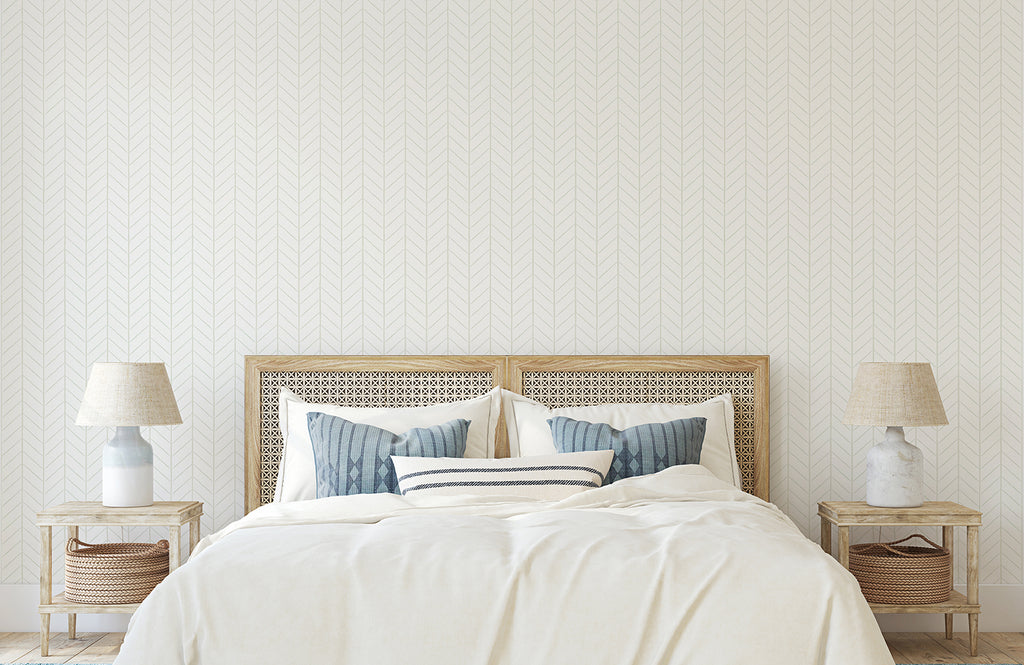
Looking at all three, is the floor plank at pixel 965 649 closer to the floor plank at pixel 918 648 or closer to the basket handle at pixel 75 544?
the floor plank at pixel 918 648

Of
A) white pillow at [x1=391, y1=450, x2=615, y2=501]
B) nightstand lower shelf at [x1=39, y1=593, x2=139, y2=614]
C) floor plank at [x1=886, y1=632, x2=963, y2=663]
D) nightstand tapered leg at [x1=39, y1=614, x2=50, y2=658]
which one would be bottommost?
floor plank at [x1=886, y1=632, x2=963, y2=663]

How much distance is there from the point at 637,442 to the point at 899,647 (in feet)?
4.64

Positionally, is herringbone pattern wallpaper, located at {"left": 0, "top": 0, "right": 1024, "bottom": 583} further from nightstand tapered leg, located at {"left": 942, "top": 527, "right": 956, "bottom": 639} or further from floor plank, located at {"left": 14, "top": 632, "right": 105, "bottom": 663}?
floor plank, located at {"left": 14, "top": 632, "right": 105, "bottom": 663}

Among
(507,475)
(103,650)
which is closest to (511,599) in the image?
(507,475)

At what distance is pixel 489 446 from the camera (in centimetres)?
378

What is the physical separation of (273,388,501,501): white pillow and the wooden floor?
3.07 ft

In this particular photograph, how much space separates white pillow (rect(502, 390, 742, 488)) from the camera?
3711mm

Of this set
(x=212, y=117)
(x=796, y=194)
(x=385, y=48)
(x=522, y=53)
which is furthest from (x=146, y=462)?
(x=796, y=194)

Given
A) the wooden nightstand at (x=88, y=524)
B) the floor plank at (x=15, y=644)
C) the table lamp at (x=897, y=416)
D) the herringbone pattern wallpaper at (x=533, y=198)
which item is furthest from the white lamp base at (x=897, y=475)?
the floor plank at (x=15, y=644)

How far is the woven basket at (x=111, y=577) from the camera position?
346 centimetres

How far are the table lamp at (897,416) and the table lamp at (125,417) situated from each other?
2.75m

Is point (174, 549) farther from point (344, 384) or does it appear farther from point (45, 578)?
point (344, 384)

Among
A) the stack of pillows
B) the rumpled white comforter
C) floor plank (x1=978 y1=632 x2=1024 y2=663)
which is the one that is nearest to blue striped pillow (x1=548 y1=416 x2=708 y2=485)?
the stack of pillows

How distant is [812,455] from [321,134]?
2562 mm
